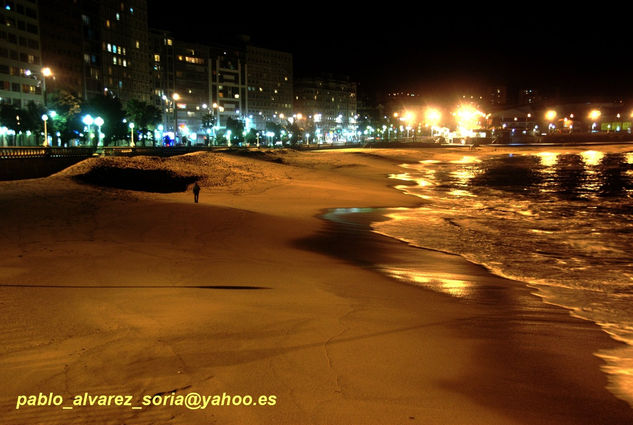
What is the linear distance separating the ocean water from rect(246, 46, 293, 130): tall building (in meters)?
150

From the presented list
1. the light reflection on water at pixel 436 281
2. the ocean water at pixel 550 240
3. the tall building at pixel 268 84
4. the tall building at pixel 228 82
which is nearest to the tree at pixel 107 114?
the ocean water at pixel 550 240

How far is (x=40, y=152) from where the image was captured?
3781 cm

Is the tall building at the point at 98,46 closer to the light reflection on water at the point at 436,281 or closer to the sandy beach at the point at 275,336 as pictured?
the sandy beach at the point at 275,336

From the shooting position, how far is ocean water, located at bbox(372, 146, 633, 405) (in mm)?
8172

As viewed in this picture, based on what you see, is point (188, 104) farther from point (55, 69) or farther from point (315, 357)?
point (315, 357)

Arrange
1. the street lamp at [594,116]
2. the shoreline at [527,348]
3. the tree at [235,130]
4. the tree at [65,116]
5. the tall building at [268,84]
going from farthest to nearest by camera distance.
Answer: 1. the tall building at [268,84]
2. the street lamp at [594,116]
3. the tree at [235,130]
4. the tree at [65,116]
5. the shoreline at [527,348]

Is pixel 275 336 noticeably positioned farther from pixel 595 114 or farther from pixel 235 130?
pixel 595 114

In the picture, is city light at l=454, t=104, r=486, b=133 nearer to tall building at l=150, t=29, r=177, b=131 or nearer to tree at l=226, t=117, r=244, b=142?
tree at l=226, t=117, r=244, b=142

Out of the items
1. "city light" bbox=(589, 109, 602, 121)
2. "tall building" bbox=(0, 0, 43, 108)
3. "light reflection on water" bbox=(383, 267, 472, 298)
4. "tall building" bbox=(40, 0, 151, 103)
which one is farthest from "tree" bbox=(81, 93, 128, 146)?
"city light" bbox=(589, 109, 602, 121)

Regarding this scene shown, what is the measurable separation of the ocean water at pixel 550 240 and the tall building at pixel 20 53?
274 ft

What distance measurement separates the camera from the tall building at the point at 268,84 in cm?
17338

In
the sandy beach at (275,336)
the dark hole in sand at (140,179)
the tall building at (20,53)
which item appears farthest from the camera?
the tall building at (20,53)

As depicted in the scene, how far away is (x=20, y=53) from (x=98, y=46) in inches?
1140

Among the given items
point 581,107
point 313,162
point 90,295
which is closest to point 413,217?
point 90,295
